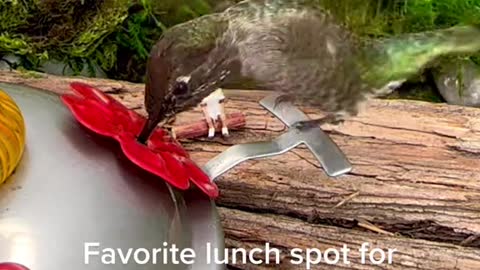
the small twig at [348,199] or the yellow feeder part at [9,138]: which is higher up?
the yellow feeder part at [9,138]

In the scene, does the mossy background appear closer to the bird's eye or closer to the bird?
the bird

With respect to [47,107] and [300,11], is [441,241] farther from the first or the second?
[47,107]

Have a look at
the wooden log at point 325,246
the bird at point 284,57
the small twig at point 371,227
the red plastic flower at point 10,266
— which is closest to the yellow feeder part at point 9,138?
the red plastic flower at point 10,266

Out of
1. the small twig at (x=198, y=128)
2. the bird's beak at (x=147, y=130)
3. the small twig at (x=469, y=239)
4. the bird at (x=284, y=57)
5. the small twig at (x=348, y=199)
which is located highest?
the bird at (x=284, y=57)

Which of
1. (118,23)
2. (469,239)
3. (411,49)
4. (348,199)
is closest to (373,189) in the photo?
(348,199)

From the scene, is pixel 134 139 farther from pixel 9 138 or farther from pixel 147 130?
pixel 9 138

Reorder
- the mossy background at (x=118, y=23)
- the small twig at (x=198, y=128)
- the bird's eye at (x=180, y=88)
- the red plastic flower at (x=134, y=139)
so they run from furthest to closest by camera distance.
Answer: the mossy background at (x=118, y=23) → the small twig at (x=198, y=128) → the bird's eye at (x=180, y=88) → the red plastic flower at (x=134, y=139)

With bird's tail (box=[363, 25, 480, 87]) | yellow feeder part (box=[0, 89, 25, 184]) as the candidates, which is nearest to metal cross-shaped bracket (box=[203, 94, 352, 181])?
bird's tail (box=[363, 25, 480, 87])

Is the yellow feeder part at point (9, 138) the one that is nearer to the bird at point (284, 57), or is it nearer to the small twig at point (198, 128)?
the bird at point (284, 57)
